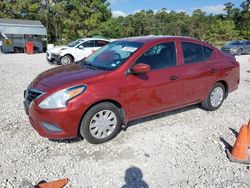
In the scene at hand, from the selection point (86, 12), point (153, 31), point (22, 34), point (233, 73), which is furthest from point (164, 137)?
point (153, 31)

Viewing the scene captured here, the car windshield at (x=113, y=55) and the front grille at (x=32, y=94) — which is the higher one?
the car windshield at (x=113, y=55)

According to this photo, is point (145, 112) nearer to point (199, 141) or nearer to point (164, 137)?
point (164, 137)

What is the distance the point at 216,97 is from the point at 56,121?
3.59m

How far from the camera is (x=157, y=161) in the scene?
3.61 m

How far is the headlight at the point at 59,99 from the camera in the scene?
3.60 m

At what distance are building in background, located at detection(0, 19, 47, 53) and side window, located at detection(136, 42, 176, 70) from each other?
19697mm

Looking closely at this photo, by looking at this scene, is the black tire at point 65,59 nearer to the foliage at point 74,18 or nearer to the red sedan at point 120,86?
the red sedan at point 120,86

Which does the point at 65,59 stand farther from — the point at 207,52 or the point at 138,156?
the point at 138,156

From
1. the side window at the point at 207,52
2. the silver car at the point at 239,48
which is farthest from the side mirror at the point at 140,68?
the silver car at the point at 239,48

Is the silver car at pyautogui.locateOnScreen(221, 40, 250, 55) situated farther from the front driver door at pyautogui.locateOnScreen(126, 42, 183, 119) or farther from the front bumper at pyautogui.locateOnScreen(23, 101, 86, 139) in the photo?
the front bumper at pyautogui.locateOnScreen(23, 101, 86, 139)

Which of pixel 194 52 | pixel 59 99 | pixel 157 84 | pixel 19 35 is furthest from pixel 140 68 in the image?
pixel 19 35

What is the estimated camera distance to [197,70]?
16.2 feet

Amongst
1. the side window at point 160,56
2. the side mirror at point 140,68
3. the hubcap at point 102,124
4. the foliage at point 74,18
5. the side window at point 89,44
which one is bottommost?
the hubcap at point 102,124

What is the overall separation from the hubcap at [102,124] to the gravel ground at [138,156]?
0.60ft
